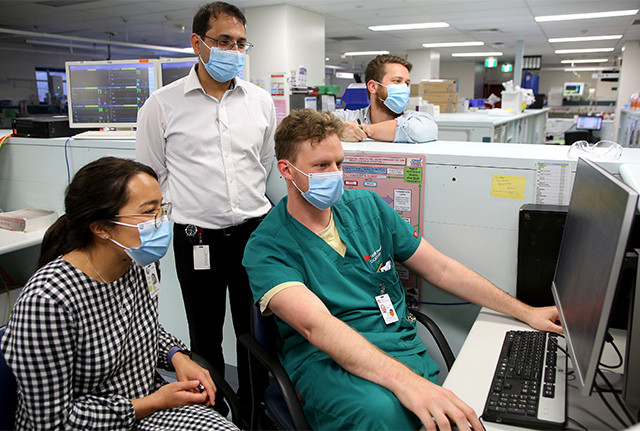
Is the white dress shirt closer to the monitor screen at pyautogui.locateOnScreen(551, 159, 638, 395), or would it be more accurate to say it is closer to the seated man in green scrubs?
the seated man in green scrubs

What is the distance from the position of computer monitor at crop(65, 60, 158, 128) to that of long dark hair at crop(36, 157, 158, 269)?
145cm

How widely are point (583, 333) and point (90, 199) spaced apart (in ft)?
3.84

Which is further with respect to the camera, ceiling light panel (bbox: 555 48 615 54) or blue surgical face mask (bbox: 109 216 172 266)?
ceiling light panel (bbox: 555 48 615 54)

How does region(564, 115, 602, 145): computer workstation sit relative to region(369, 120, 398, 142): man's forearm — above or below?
below

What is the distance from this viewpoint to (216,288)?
186 cm

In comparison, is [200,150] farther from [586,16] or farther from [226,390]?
[586,16]

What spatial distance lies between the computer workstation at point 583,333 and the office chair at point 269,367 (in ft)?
1.10

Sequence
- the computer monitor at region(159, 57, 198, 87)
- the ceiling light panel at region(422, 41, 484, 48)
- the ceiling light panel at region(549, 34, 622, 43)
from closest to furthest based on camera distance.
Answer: the computer monitor at region(159, 57, 198, 87) → the ceiling light panel at region(549, 34, 622, 43) → the ceiling light panel at region(422, 41, 484, 48)

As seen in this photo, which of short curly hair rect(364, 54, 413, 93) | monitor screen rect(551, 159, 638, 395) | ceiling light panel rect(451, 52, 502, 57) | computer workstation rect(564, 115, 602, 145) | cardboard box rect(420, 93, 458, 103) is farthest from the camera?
ceiling light panel rect(451, 52, 502, 57)

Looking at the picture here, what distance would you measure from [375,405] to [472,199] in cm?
83

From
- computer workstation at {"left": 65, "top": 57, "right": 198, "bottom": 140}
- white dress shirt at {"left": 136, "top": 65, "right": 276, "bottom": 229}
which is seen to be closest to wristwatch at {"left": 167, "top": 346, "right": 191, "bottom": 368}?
white dress shirt at {"left": 136, "top": 65, "right": 276, "bottom": 229}

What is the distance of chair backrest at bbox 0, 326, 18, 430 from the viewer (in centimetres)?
107

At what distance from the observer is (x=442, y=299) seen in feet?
5.79

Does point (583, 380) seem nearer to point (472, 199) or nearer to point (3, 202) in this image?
point (472, 199)
